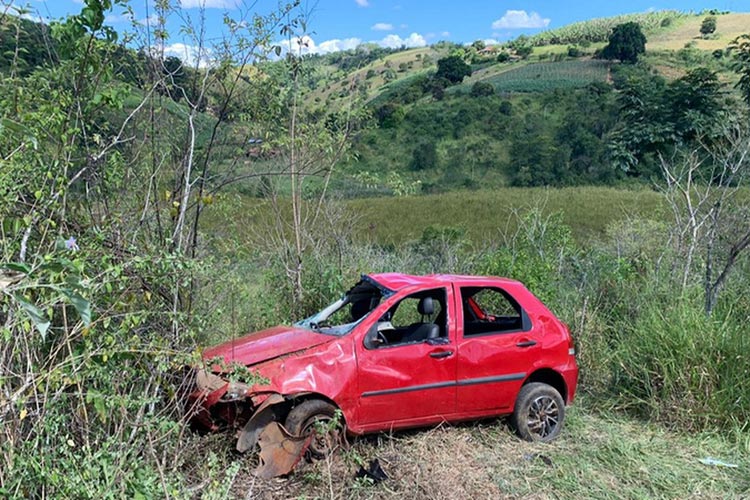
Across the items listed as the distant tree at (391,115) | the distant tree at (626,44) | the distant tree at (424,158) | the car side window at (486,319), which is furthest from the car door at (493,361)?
the distant tree at (626,44)

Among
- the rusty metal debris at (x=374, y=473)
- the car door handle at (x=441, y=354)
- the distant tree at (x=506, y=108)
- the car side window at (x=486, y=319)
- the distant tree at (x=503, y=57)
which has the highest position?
the distant tree at (x=503, y=57)

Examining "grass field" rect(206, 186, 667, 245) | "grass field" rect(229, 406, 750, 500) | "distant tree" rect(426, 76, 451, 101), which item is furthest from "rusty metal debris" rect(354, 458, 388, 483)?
"distant tree" rect(426, 76, 451, 101)

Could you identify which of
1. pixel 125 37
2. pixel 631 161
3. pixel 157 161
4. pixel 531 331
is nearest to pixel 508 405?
pixel 531 331

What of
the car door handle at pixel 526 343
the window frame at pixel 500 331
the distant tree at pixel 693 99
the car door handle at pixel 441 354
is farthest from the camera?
the distant tree at pixel 693 99

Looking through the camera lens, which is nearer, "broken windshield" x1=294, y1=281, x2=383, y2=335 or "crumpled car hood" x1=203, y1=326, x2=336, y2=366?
"crumpled car hood" x1=203, y1=326, x2=336, y2=366

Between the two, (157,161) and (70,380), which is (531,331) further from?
(70,380)

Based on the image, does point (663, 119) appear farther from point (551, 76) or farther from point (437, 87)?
point (437, 87)

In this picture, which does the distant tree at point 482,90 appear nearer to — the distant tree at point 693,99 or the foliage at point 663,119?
the foliage at point 663,119

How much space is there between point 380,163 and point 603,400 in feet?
176

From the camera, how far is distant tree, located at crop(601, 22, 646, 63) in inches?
2960

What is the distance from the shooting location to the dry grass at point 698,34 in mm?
78688

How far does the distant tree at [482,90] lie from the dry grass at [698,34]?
1021 inches

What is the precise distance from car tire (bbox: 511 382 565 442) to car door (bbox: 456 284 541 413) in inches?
4.7

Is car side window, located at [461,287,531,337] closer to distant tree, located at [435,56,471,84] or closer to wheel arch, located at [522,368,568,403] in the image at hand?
wheel arch, located at [522,368,568,403]
